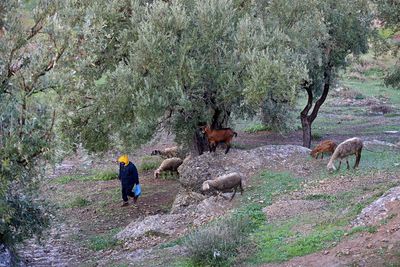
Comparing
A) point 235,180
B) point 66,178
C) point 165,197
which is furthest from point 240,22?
point 66,178

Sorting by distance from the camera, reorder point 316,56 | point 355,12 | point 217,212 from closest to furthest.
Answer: point 217,212 → point 316,56 → point 355,12

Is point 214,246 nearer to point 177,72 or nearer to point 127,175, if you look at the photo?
point 177,72

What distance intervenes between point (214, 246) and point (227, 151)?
8.39m

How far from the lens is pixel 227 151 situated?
21406 millimetres

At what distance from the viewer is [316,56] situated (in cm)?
2509

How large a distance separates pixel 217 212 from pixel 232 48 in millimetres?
5734

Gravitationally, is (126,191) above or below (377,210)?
below

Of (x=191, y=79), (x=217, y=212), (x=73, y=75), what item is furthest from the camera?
(x=191, y=79)

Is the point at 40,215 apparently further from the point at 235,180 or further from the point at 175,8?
the point at 175,8

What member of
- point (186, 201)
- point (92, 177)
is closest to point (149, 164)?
point (92, 177)

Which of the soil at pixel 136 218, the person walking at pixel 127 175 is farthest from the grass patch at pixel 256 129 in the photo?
the person walking at pixel 127 175

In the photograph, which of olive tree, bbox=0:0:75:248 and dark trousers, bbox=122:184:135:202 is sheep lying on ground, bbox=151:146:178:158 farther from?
olive tree, bbox=0:0:75:248

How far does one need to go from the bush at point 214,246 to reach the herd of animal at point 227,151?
4571 mm

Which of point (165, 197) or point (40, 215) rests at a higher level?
point (40, 215)
